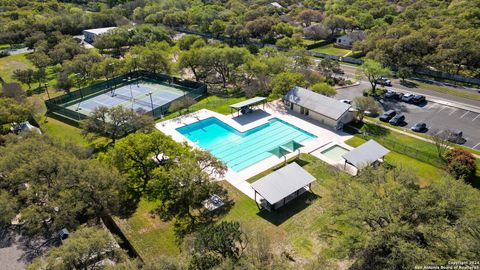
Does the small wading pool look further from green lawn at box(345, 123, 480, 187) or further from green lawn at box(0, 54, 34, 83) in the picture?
green lawn at box(0, 54, 34, 83)

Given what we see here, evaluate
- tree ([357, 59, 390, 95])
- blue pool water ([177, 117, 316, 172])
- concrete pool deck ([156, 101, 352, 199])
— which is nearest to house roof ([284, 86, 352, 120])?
concrete pool deck ([156, 101, 352, 199])

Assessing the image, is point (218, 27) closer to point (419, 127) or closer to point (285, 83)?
point (285, 83)

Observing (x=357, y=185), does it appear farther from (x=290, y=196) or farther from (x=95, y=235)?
(x=95, y=235)

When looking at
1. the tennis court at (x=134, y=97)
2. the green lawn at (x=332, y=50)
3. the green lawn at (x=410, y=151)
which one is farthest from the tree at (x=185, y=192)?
the green lawn at (x=332, y=50)

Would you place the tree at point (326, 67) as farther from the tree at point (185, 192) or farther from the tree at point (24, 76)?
the tree at point (24, 76)

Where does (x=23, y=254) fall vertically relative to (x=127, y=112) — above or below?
below

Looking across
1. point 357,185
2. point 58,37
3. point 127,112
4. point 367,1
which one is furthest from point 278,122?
point 367,1

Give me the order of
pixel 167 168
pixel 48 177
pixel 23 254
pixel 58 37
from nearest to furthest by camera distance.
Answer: pixel 23 254, pixel 48 177, pixel 167 168, pixel 58 37
